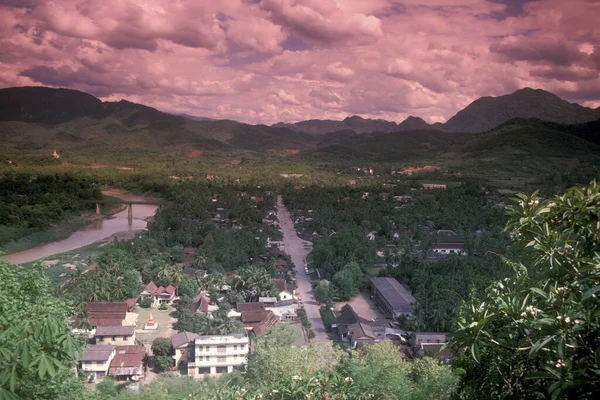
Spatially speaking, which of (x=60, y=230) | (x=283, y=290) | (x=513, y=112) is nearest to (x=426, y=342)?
(x=283, y=290)

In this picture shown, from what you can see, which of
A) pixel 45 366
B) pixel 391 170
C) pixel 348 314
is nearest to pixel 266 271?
pixel 348 314

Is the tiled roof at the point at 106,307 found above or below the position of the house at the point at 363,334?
below

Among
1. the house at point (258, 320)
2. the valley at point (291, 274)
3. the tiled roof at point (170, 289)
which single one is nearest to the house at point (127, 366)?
the valley at point (291, 274)

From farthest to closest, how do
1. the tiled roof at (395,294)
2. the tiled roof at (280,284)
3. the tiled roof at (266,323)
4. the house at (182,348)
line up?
the tiled roof at (280,284) → the tiled roof at (395,294) → the tiled roof at (266,323) → the house at (182,348)

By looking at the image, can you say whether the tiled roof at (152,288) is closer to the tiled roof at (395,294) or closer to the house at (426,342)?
the tiled roof at (395,294)

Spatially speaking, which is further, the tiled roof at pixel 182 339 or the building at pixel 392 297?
the building at pixel 392 297

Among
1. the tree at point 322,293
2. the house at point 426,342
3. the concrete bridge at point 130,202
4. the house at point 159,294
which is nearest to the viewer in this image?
the house at point 426,342

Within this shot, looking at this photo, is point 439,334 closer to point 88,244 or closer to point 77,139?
point 88,244

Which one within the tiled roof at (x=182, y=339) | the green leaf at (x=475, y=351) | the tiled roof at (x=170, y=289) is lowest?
the tiled roof at (x=170, y=289)
